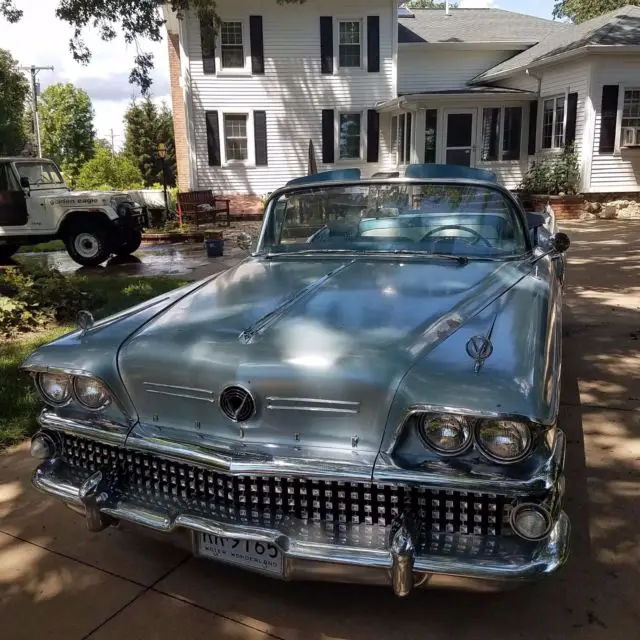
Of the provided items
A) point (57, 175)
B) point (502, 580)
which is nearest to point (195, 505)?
point (502, 580)

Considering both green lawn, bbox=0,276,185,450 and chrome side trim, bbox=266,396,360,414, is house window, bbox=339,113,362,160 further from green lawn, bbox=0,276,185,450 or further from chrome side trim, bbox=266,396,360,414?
chrome side trim, bbox=266,396,360,414

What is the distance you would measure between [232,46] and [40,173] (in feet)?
27.8

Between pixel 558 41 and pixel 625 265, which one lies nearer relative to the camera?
pixel 625 265

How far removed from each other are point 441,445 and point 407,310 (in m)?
0.74

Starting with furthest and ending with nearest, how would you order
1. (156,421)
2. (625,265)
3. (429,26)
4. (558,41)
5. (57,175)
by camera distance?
1. (429,26)
2. (558,41)
3. (57,175)
4. (625,265)
5. (156,421)

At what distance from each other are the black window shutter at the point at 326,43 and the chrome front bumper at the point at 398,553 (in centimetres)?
1817

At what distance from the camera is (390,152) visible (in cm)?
2003

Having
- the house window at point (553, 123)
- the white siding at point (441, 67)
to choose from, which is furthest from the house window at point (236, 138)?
the house window at point (553, 123)

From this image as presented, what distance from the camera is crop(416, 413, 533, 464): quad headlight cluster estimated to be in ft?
6.71

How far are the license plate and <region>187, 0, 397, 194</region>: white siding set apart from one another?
1743cm

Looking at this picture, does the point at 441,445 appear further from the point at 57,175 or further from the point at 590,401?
the point at 57,175

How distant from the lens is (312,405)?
87.6 inches

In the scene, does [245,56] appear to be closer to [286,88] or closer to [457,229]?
[286,88]

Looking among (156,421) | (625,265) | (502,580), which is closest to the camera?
(502,580)
